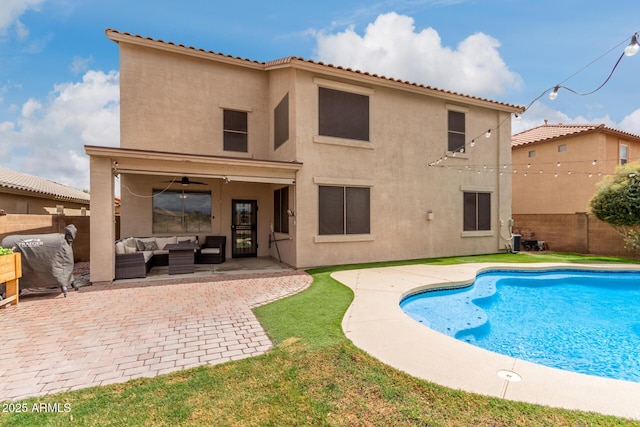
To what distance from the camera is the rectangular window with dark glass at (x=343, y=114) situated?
403 inches

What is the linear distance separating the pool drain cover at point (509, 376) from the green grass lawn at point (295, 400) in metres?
0.50

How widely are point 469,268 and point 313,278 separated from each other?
17.8ft

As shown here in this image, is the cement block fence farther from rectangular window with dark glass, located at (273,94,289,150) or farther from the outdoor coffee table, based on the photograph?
the outdoor coffee table

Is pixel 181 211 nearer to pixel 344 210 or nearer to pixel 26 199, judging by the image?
pixel 344 210

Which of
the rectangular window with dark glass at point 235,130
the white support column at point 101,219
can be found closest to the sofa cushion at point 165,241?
the white support column at point 101,219

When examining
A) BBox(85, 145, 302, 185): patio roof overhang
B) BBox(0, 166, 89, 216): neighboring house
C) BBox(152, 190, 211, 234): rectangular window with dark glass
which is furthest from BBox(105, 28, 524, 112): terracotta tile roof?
BBox(0, 166, 89, 216): neighboring house

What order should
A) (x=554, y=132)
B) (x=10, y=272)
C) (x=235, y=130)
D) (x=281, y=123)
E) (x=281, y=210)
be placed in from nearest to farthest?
(x=10, y=272), (x=281, y=123), (x=281, y=210), (x=235, y=130), (x=554, y=132)

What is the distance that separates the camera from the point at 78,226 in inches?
460

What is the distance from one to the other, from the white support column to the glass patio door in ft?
16.2

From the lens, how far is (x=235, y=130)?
483 inches

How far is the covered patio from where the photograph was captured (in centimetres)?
784

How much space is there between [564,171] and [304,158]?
655 inches

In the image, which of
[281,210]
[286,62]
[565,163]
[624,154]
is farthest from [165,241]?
[624,154]

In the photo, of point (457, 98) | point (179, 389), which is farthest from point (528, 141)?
point (179, 389)
